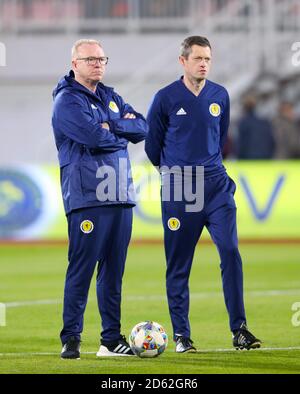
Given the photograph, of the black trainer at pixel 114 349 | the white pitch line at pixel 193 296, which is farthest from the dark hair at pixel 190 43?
the white pitch line at pixel 193 296

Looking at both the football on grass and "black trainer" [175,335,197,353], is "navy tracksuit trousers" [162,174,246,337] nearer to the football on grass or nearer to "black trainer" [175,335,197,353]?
"black trainer" [175,335,197,353]

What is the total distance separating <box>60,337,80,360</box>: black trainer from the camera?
9.54 metres

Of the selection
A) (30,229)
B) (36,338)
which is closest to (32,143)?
(30,229)

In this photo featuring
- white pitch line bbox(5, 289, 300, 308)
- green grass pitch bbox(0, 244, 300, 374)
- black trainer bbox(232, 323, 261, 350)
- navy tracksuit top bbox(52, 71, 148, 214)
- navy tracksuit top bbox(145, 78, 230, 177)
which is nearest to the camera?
green grass pitch bbox(0, 244, 300, 374)

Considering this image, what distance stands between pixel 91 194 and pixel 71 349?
49.1 inches

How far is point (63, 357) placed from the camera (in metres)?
9.55

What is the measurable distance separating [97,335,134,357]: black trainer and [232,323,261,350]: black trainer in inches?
35.5

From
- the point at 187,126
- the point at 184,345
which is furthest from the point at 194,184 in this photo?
the point at 184,345

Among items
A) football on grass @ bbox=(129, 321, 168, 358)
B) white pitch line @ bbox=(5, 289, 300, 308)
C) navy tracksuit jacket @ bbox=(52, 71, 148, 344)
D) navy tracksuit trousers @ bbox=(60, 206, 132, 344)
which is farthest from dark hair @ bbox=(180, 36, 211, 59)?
white pitch line @ bbox=(5, 289, 300, 308)

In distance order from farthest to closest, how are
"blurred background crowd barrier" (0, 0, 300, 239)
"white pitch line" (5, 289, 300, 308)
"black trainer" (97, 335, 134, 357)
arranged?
"blurred background crowd barrier" (0, 0, 300, 239), "white pitch line" (5, 289, 300, 308), "black trainer" (97, 335, 134, 357)

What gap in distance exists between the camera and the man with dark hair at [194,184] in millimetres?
10008

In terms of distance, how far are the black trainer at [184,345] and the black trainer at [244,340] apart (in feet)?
1.20
